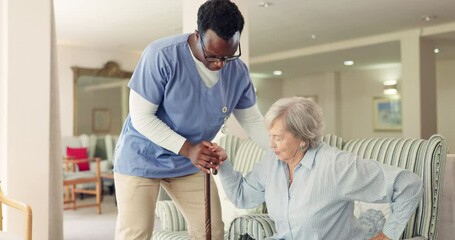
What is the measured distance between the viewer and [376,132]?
1123cm

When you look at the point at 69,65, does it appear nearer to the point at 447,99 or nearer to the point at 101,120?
the point at 101,120

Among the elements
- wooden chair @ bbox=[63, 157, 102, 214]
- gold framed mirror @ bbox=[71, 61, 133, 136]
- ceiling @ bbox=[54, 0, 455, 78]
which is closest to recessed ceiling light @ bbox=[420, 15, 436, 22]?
ceiling @ bbox=[54, 0, 455, 78]

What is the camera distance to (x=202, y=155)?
158 cm

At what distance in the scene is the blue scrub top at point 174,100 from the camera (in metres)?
1.62

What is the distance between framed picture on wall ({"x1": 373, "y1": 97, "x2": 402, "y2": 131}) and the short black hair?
9863 millimetres

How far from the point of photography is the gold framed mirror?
27.9 ft

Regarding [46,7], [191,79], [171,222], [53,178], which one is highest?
[46,7]

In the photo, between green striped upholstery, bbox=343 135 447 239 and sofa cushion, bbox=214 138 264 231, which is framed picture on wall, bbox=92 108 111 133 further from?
green striped upholstery, bbox=343 135 447 239

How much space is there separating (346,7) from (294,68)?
197 inches

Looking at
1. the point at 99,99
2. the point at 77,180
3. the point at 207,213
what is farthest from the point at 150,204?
the point at 99,99

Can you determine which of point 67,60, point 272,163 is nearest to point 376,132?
point 67,60

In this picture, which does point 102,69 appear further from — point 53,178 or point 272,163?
point 272,163

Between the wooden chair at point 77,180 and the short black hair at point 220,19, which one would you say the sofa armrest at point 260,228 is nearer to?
the short black hair at point 220,19

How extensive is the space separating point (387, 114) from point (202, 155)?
1006cm
